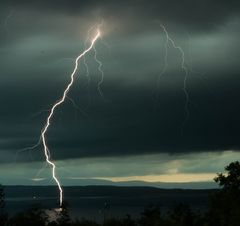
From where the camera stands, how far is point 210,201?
77.9 feet

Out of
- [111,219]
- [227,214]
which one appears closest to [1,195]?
[111,219]

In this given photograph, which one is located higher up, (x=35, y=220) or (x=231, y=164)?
(x=231, y=164)

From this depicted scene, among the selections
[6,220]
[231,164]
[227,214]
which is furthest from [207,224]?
[6,220]

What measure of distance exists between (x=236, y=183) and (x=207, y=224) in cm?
234

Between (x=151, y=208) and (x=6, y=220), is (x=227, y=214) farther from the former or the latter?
(x=6, y=220)

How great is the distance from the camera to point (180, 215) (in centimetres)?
2294

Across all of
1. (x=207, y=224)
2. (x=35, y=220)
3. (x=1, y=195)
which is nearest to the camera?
(x=207, y=224)

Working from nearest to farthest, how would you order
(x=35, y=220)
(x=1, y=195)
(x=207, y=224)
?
(x=207, y=224)
(x=35, y=220)
(x=1, y=195)

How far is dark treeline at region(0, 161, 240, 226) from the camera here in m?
22.6

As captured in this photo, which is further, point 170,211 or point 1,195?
point 1,195

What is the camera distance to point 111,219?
75.0 ft

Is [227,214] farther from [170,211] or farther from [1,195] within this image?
[1,195]

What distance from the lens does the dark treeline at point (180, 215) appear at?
22.6 metres

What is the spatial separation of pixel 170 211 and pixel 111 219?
6.37 feet
